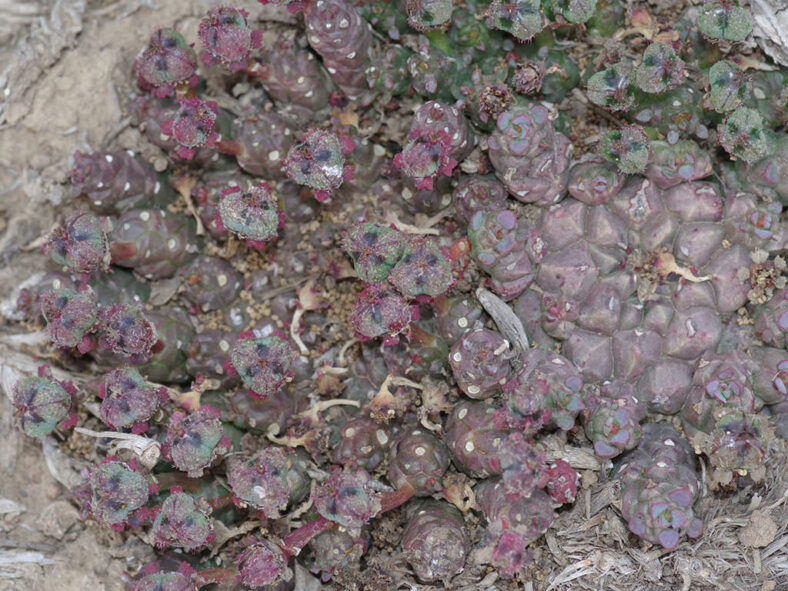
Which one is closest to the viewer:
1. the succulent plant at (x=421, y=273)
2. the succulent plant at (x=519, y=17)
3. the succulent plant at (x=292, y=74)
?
the succulent plant at (x=421, y=273)

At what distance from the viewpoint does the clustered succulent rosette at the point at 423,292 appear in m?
3.24

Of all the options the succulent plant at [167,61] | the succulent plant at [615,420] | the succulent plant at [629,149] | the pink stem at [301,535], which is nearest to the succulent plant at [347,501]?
the pink stem at [301,535]

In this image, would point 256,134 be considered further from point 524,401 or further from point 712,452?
point 712,452

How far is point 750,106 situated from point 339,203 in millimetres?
1985

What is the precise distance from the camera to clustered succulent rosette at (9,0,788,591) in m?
3.24

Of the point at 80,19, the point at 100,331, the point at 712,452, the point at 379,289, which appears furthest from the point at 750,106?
the point at 80,19

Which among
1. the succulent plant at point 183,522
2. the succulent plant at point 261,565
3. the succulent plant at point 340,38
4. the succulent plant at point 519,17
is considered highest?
the succulent plant at point 340,38

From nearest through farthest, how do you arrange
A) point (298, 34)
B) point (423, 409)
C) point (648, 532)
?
point (648, 532)
point (423, 409)
point (298, 34)

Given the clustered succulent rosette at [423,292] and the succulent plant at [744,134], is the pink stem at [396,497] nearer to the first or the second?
the clustered succulent rosette at [423,292]

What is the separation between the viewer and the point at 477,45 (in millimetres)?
3789

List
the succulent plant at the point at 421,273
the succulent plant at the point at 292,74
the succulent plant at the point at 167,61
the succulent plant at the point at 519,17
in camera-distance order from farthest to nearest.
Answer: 1. the succulent plant at the point at 292,74
2. the succulent plant at the point at 167,61
3. the succulent plant at the point at 519,17
4. the succulent plant at the point at 421,273

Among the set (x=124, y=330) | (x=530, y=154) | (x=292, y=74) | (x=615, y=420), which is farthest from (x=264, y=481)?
(x=292, y=74)

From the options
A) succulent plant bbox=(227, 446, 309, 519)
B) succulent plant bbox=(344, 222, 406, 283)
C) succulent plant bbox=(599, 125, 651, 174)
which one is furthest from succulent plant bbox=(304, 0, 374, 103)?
succulent plant bbox=(227, 446, 309, 519)

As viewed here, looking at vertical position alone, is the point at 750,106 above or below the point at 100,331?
below
